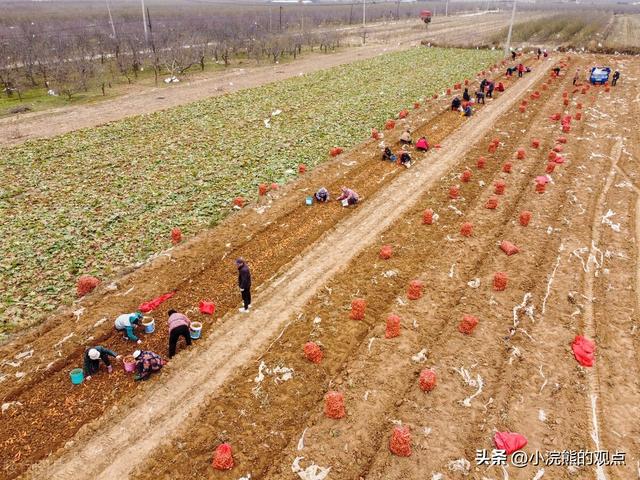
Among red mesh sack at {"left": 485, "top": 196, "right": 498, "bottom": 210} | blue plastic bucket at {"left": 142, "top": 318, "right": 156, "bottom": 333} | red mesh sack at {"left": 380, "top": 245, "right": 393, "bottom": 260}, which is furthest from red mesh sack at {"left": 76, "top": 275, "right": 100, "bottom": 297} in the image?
red mesh sack at {"left": 485, "top": 196, "right": 498, "bottom": 210}

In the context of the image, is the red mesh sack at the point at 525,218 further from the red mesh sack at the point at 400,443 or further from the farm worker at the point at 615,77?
the farm worker at the point at 615,77

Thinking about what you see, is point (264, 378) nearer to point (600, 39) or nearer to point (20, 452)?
point (20, 452)

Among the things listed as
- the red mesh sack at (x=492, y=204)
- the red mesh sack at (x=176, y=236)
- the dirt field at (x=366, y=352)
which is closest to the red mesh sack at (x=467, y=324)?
the dirt field at (x=366, y=352)

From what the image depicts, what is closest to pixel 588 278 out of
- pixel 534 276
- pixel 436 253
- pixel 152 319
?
pixel 534 276

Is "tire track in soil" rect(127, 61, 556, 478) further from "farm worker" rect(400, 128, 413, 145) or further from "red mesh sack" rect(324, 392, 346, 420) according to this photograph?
"farm worker" rect(400, 128, 413, 145)

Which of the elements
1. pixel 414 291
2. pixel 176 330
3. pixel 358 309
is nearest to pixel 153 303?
pixel 176 330

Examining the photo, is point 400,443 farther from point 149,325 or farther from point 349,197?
point 349,197
